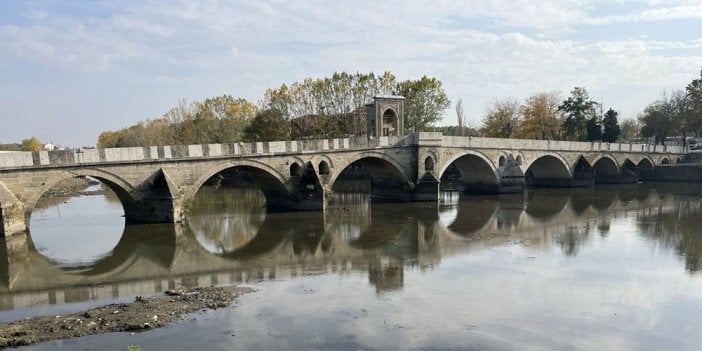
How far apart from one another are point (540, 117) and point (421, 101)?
1323 centimetres

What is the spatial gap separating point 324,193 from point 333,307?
1394cm

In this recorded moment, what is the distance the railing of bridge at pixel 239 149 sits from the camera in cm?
1802

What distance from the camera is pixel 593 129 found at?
156 feet

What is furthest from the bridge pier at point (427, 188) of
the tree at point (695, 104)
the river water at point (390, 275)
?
the tree at point (695, 104)

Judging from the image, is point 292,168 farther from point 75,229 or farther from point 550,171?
point 550,171

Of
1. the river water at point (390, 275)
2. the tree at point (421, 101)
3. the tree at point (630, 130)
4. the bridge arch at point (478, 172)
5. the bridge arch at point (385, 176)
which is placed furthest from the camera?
the tree at point (630, 130)

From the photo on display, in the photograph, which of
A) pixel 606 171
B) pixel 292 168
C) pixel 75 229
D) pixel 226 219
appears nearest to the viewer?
pixel 75 229

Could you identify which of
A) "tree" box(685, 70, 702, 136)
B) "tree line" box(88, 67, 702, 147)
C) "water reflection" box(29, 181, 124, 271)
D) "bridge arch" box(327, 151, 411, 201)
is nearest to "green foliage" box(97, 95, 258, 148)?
"tree line" box(88, 67, 702, 147)

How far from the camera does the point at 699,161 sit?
43.0 meters

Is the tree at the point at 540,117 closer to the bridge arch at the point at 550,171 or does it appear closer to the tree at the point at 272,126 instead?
the bridge arch at the point at 550,171

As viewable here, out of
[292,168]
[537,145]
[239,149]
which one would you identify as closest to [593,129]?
[537,145]

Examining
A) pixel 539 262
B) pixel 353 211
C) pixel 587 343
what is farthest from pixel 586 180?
pixel 587 343

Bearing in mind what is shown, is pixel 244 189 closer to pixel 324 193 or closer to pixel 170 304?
pixel 324 193

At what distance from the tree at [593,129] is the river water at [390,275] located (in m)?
24.1
